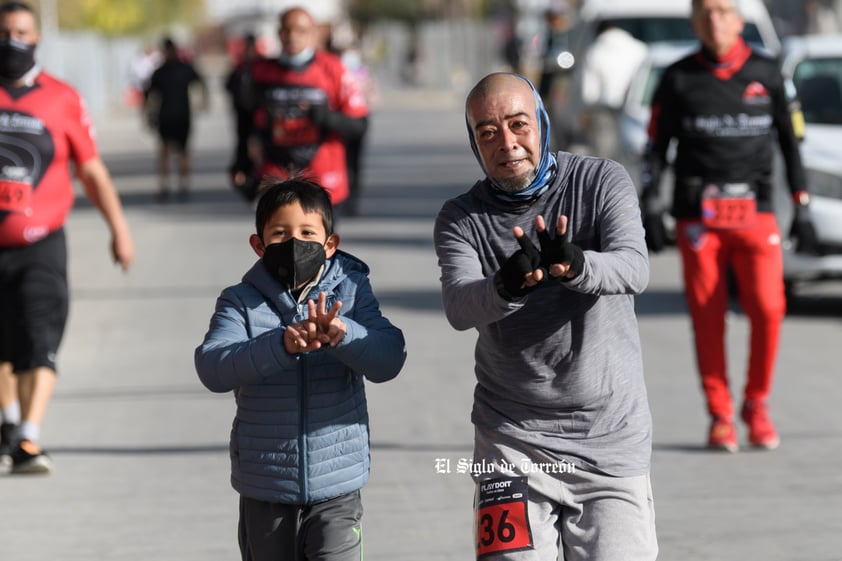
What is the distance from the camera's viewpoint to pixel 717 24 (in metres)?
7.36

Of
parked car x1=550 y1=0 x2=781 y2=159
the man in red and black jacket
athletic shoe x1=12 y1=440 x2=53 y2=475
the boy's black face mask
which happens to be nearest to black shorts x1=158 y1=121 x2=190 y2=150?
parked car x1=550 y1=0 x2=781 y2=159

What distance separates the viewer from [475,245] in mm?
4184

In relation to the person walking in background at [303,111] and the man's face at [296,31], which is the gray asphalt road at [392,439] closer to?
the person walking in background at [303,111]

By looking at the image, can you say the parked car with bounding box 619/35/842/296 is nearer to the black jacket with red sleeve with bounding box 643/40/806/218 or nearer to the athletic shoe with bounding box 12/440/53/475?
the black jacket with red sleeve with bounding box 643/40/806/218

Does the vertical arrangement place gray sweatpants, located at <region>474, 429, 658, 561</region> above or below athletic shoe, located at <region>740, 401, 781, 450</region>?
above

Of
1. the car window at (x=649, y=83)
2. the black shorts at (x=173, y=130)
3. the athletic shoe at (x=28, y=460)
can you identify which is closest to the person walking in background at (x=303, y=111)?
the athletic shoe at (x=28, y=460)

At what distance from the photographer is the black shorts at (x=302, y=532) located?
4223mm

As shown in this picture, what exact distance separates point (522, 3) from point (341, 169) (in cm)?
4943

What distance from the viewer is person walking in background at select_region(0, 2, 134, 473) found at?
7527mm

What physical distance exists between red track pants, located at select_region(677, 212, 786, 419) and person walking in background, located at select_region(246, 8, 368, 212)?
217cm

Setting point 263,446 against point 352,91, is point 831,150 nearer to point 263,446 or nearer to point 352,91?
point 352,91

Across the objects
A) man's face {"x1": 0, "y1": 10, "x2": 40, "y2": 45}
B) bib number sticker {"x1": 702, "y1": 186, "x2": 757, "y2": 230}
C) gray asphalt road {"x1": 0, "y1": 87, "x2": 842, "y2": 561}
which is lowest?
gray asphalt road {"x1": 0, "y1": 87, "x2": 842, "y2": 561}

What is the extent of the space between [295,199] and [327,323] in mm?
441

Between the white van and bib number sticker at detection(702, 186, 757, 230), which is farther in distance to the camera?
the white van
